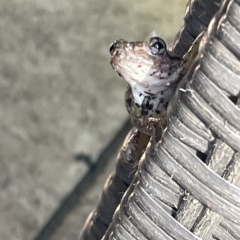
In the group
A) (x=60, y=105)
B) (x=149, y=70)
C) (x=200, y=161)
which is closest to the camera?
(x=200, y=161)

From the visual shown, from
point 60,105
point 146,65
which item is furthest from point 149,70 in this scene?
point 60,105

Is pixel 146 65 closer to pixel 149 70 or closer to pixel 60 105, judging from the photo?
pixel 149 70

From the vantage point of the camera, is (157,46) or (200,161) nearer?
(200,161)

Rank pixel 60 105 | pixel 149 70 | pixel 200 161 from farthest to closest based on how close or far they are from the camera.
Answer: pixel 60 105
pixel 149 70
pixel 200 161

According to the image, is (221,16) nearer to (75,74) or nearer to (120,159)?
(120,159)

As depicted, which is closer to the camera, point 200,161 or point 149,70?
point 200,161

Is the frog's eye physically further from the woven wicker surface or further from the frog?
the woven wicker surface

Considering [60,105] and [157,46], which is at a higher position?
[157,46]

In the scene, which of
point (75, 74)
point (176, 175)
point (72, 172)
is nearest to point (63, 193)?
point (72, 172)

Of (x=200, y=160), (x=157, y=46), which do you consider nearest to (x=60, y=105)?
(x=157, y=46)
